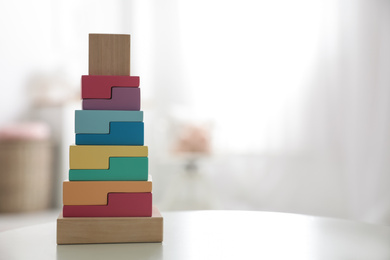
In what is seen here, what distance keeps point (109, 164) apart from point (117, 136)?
0.17ft

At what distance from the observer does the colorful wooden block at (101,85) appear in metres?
0.84

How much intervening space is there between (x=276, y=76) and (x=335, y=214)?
0.98 meters

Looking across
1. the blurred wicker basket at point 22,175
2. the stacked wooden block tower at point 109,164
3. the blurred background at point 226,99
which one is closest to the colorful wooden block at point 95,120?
the stacked wooden block tower at point 109,164

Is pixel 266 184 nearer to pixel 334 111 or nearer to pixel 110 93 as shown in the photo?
pixel 334 111

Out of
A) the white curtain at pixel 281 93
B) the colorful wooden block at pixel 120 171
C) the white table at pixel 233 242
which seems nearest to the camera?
the white table at pixel 233 242

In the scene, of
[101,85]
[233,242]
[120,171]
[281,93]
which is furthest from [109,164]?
[281,93]

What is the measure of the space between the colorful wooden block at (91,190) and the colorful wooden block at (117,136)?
71mm

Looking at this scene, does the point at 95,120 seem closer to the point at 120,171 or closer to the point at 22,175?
the point at 120,171

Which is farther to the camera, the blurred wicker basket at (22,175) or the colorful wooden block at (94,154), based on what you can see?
the blurred wicker basket at (22,175)

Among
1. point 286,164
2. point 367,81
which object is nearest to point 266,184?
point 286,164

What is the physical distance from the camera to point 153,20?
3.35 metres

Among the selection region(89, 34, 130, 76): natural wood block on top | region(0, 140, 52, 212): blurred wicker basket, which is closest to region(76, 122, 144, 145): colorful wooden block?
region(89, 34, 130, 76): natural wood block on top

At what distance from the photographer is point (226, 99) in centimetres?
325

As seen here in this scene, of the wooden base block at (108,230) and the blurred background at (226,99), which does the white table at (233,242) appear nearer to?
the wooden base block at (108,230)
